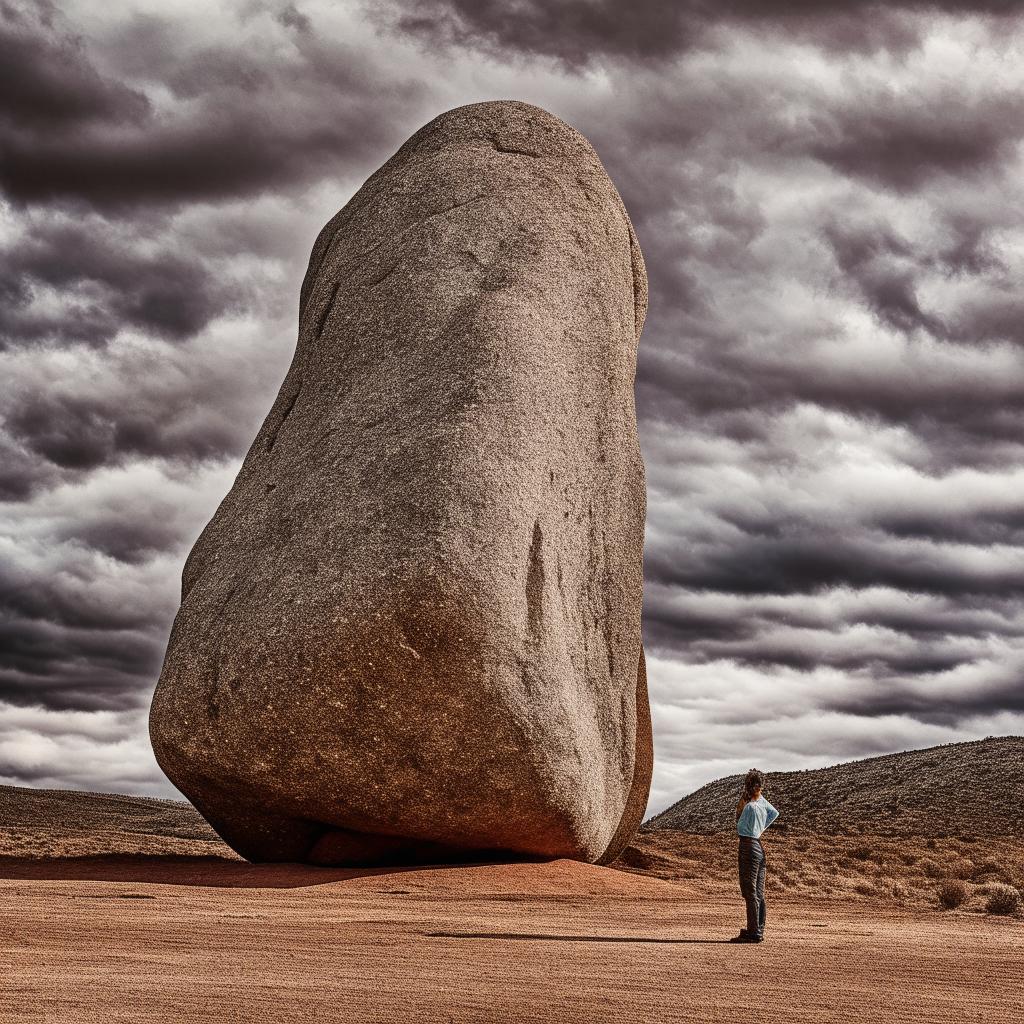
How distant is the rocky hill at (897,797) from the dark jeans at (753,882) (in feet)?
60.2

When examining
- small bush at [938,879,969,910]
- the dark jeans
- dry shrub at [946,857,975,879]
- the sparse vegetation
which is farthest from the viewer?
dry shrub at [946,857,975,879]

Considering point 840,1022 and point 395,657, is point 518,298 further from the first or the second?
point 840,1022

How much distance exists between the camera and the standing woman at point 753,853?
9.56 meters

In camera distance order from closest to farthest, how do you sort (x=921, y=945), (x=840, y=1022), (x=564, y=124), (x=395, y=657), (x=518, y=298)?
(x=840, y=1022) < (x=921, y=945) < (x=395, y=657) < (x=518, y=298) < (x=564, y=124)

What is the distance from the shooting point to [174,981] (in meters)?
6.52

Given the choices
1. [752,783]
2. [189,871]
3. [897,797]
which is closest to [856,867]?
[752,783]

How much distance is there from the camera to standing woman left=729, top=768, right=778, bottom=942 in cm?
956

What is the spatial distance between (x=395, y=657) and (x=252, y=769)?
7.47 ft

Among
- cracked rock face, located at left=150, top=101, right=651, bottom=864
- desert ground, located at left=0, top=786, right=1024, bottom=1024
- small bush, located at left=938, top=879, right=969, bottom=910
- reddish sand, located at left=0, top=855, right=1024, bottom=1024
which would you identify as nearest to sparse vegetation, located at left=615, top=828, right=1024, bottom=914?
small bush, located at left=938, top=879, right=969, bottom=910

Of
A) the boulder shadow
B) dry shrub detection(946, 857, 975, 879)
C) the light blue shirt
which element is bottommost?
dry shrub detection(946, 857, 975, 879)

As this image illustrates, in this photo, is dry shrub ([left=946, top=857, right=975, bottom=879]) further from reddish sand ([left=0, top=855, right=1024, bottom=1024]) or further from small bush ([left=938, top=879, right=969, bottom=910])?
reddish sand ([left=0, top=855, right=1024, bottom=1024])

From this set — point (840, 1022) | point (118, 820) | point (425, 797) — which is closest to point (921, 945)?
point (840, 1022)

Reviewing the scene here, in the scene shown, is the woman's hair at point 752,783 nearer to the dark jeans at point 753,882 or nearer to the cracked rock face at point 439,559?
the dark jeans at point 753,882

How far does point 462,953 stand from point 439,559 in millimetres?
4918
